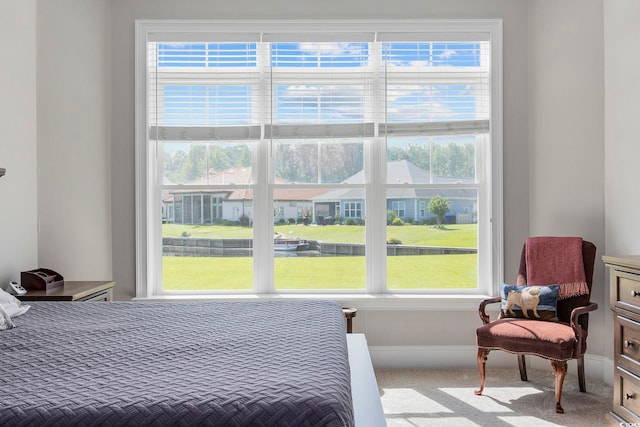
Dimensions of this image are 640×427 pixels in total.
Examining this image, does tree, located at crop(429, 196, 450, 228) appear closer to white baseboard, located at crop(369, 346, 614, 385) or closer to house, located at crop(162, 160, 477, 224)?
house, located at crop(162, 160, 477, 224)

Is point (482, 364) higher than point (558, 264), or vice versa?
point (558, 264)

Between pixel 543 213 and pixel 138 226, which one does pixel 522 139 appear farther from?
pixel 138 226

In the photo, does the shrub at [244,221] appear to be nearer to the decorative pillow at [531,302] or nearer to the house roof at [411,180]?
the house roof at [411,180]

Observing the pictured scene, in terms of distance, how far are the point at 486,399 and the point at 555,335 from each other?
0.63 metres

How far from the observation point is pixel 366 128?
14.1 feet

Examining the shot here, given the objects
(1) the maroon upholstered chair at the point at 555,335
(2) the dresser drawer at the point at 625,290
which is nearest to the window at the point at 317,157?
(1) the maroon upholstered chair at the point at 555,335

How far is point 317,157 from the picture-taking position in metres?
4.36

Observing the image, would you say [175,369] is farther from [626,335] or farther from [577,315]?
[577,315]

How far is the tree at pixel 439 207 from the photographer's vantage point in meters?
4.37

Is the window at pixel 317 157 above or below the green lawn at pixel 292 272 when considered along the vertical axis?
above

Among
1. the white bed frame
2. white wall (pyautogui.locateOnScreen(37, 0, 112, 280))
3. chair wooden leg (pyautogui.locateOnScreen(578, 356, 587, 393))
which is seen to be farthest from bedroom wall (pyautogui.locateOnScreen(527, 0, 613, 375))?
white wall (pyautogui.locateOnScreen(37, 0, 112, 280))

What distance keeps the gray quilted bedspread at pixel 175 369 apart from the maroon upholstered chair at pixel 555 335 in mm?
1517

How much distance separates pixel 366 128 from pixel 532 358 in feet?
7.39

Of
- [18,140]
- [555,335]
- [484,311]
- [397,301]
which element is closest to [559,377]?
[555,335]
